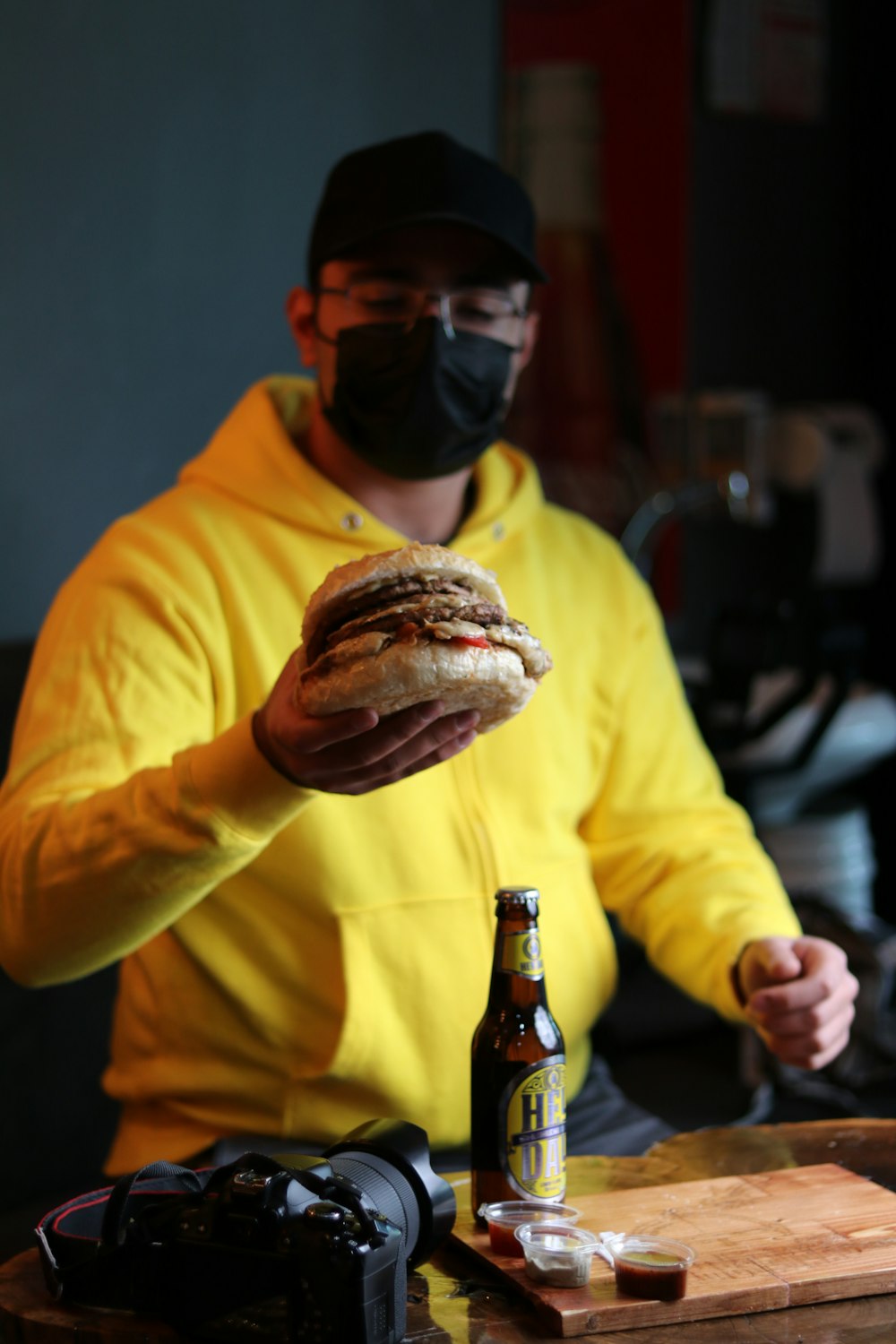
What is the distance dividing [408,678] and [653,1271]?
45cm

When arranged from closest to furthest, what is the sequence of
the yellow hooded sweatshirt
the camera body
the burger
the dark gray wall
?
1. the camera body
2. the burger
3. the yellow hooded sweatshirt
4. the dark gray wall

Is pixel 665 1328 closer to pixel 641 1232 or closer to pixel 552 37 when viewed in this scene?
pixel 641 1232

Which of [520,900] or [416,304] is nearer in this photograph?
[520,900]

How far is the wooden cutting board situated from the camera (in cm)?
102

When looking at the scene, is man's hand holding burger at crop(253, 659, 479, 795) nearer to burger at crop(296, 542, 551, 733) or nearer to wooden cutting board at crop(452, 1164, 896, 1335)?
burger at crop(296, 542, 551, 733)

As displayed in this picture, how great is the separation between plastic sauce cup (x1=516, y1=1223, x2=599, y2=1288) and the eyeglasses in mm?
941

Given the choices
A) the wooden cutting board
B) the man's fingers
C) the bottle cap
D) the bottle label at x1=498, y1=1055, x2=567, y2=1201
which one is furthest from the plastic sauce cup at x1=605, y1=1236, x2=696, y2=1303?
the man's fingers

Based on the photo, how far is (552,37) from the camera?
3.55 m

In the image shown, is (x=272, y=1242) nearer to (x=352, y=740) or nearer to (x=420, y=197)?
(x=352, y=740)

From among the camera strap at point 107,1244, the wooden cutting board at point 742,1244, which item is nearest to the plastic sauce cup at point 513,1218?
the wooden cutting board at point 742,1244

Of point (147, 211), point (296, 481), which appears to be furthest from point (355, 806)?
point (147, 211)

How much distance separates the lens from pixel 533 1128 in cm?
116

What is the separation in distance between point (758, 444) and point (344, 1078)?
1909 mm

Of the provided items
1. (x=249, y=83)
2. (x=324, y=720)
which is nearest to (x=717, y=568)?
(x=249, y=83)
